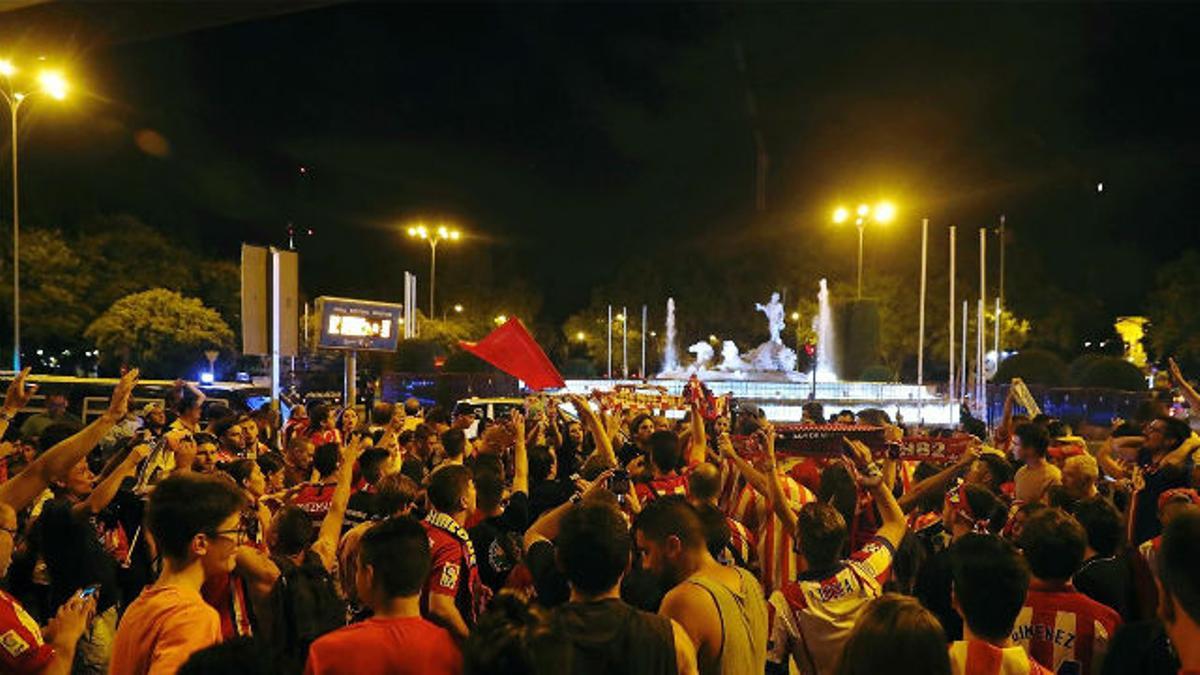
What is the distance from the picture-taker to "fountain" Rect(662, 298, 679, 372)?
74.4 meters

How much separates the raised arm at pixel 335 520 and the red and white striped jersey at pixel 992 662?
9.00 ft

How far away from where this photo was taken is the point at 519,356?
37.1ft

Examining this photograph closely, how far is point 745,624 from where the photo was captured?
351 centimetres

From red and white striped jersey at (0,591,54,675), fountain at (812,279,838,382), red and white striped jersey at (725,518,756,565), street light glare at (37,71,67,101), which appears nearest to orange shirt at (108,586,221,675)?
red and white striped jersey at (0,591,54,675)

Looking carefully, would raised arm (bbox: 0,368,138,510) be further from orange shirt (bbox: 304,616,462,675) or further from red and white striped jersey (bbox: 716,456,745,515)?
red and white striped jersey (bbox: 716,456,745,515)

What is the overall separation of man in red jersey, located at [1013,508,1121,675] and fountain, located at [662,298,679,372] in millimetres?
69506

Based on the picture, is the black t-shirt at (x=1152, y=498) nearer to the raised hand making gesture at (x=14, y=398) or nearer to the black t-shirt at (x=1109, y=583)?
the black t-shirt at (x=1109, y=583)

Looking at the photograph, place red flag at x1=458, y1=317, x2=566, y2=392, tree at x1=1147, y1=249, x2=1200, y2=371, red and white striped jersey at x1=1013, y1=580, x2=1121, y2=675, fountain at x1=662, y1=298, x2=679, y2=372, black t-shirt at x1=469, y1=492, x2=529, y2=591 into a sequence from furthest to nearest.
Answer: fountain at x1=662, y1=298, x2=679, y2=372
tree at x1=1147, y1=249, x2=1200, y2=371
red flag at x1=458, y1=317, x2=566, y2=392
black t-shirt at x1=469, y1=492, x2=529, y2=591
red and white striped jersey at x1=1013, y1=580, x2=1121, y2=675

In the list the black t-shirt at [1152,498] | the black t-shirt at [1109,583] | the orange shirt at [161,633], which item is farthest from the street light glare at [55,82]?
the black t-shirt at [1109,583]

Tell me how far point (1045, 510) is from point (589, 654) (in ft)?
7.08

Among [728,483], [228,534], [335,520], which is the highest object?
[228,534]

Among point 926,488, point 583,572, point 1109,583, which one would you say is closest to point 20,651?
point 583,572

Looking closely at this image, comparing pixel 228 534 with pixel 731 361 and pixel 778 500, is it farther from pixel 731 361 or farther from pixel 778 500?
pixel 731 361

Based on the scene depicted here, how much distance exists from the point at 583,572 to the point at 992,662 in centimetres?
134
